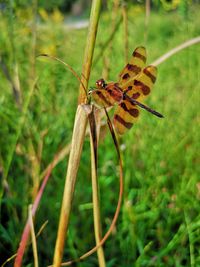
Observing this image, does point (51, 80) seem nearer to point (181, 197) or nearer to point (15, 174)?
point (15, 174)

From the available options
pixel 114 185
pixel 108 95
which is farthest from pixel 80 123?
pixel 114 185

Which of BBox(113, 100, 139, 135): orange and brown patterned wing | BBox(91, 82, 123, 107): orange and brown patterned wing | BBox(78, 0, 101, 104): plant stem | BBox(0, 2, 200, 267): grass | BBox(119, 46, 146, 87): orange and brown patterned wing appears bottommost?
BBox(0, 2, 200, 267): grass

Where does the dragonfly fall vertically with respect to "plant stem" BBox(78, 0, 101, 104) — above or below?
below

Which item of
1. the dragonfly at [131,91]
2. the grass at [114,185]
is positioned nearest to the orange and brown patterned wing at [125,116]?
the dragonfly at [131,91]

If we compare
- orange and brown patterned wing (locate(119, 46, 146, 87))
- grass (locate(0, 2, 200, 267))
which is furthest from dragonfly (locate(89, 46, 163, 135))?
grass (locate(0, 2, 200, 267))

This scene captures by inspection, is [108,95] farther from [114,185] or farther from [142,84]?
[114,185]

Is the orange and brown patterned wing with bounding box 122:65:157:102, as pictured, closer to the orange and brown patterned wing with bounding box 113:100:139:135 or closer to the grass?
the orange and brown patterned wing with bounding box 113:100:139:135

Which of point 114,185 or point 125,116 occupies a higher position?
point 125,116

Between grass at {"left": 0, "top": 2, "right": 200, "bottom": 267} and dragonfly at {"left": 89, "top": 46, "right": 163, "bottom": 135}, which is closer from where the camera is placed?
dragonfly at {"left": 89, "top": 46, "right": 163, "bottom": 135}
